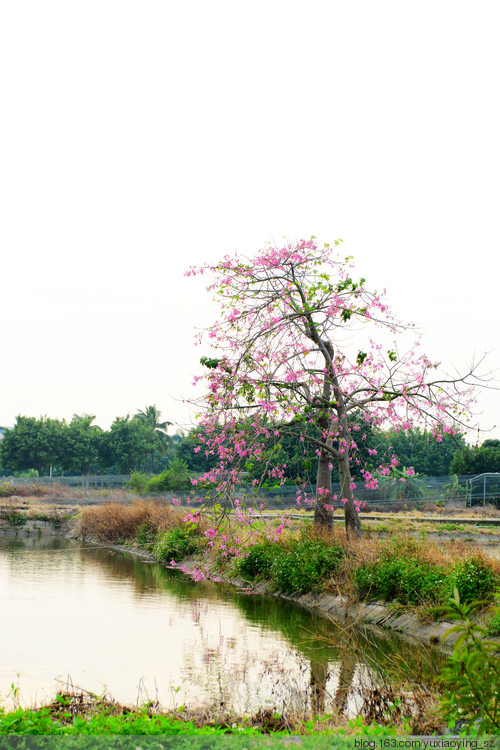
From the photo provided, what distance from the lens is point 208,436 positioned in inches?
619

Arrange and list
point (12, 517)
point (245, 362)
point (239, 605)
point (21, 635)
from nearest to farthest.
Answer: point (21, 635) < point (245, 362) < point (239, 605) < point (12, 517)

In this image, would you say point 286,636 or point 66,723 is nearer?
point 66,723

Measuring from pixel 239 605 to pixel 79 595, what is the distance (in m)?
4.29

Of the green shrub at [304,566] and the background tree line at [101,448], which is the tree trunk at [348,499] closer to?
the green shrub at [304,566]

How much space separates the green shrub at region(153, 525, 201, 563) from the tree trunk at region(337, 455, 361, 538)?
27.5 feet

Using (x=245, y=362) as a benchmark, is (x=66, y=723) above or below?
below

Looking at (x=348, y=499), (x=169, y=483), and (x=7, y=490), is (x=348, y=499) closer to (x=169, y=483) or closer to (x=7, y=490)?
(x=169, y=483)

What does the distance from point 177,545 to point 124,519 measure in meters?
8.26

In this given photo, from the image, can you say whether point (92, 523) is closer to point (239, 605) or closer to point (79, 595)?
point (79, 595)

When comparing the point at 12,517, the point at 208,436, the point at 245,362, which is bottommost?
the point at 12,517

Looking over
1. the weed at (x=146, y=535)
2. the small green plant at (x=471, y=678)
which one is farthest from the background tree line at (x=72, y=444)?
the small green plant at (x=471, y=678)

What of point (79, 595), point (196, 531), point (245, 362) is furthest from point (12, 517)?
point (245, 362)

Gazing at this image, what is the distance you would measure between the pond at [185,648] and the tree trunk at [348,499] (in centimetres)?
242

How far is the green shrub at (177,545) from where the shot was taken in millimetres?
25109
